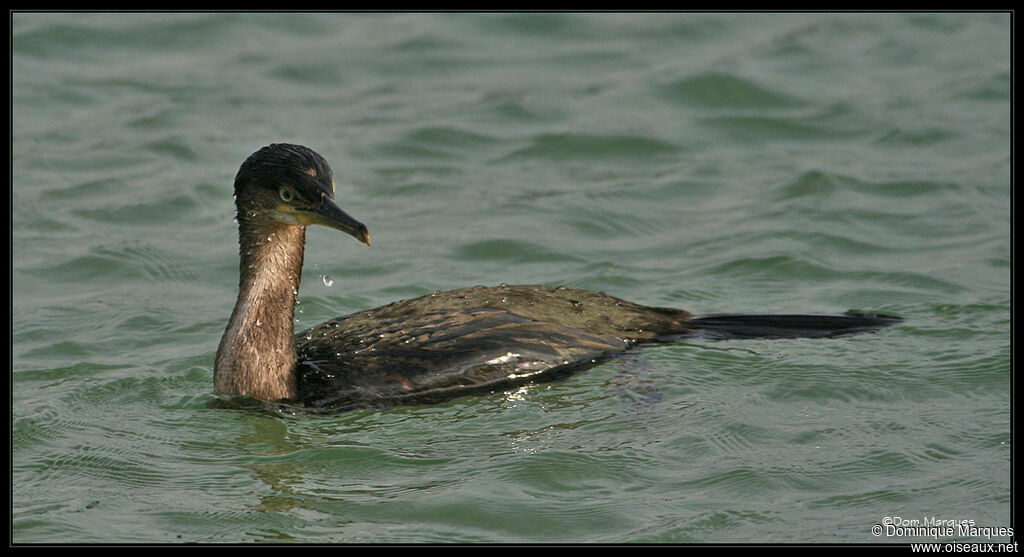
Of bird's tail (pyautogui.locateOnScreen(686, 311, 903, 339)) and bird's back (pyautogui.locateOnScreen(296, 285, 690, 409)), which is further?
bird's tail (pyautogui.locateOnScreen(686, 311, 903, 339))

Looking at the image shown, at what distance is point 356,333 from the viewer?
7.23 m

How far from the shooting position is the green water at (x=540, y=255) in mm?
6090

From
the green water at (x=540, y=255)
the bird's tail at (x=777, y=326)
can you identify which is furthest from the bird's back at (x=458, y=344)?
the bird's tail at (x=777, y=326)

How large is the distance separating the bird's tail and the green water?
0.15 m

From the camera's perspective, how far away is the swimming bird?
6867 mm

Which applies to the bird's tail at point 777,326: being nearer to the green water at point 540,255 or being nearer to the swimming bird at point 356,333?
the green water at point 540,255

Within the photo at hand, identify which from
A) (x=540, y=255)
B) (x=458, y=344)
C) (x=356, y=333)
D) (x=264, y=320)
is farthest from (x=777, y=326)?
(x=264, y=320)

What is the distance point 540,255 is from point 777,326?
2.48 m

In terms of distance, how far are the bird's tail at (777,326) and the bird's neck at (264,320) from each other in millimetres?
2211

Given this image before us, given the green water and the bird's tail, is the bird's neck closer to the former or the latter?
the green water

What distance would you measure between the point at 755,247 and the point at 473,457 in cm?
406

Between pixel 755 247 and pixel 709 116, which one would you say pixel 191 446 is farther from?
pixel 709 116

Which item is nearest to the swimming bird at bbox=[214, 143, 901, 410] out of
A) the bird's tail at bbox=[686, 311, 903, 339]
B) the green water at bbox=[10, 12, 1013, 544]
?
the green water at bbox=[10, 12, 1013, 544]

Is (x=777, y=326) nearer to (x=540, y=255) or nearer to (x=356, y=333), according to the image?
(x=356, y=333)
